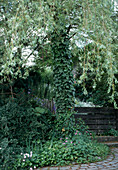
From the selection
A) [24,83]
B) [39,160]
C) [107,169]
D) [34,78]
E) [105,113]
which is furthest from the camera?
[34,78]

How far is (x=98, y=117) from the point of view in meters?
7.15

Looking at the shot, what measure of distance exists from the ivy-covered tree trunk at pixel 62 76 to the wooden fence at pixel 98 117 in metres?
2.17

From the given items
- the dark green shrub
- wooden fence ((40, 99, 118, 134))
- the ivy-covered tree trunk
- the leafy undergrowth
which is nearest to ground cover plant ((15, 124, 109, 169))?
the leafy undergrowth

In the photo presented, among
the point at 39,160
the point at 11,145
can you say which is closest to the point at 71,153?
the point at 39,160

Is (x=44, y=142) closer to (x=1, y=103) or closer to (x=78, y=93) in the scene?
(x=1, y=103)

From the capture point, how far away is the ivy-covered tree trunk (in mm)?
4805

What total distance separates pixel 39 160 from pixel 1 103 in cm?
168

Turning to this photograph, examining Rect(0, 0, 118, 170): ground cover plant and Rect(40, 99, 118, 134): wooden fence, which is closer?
Rect(0, 0, 118, 170): ground cover plant

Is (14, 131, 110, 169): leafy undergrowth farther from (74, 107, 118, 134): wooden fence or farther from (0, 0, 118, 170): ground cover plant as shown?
(74, 107, 118, 134): wooden fence

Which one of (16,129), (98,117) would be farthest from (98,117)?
(16,129)

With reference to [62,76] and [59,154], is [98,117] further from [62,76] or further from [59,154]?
[59,154]

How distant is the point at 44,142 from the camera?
15.0 feet

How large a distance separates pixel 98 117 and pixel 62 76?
307cm

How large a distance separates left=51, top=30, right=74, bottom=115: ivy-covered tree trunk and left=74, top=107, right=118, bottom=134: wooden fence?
217 centimetres
